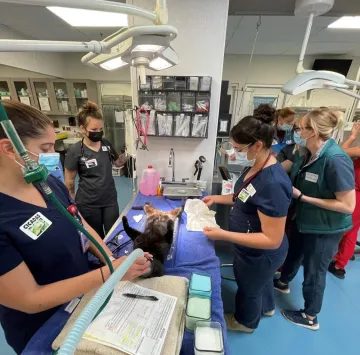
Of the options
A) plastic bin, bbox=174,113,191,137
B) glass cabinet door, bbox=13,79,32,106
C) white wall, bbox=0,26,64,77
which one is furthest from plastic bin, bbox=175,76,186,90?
glass cabinet door, bbox=13,79,32,106

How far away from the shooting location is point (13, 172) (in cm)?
68

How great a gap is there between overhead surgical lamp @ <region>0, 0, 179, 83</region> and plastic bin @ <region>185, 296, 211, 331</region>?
1005mm

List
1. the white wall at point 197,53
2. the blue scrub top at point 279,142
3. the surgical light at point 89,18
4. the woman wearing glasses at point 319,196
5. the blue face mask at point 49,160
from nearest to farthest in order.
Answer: the blue face mask at point 49,160
the woman wearing glasses at point 319,196
the white wall at point 197,53
the blue scrub top at point 279,142
the surgical light at point 89,18

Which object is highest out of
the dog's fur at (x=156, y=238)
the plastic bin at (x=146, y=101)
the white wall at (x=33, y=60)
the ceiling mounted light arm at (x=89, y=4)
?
the white wall at (x=33, y=60)

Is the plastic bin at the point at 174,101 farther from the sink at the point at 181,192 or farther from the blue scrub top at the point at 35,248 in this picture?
the blue scrub top at the point at 35,248

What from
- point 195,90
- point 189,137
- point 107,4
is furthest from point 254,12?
point 107,4

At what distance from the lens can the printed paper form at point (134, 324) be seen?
672mm

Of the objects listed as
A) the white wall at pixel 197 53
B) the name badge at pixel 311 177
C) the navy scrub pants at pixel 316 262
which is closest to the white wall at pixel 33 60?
the white wall at pixel 197 53

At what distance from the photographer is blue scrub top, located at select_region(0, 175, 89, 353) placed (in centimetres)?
62

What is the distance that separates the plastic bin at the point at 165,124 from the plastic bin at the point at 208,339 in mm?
1736

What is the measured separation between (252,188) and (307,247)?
82 centimetres

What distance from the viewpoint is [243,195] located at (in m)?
1.19

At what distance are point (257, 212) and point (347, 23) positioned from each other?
373 cm

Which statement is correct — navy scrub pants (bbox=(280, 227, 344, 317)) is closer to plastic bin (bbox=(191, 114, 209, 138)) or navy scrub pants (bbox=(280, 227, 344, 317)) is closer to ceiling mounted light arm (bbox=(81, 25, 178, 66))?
plastic bin (bbox=(191, 114, 209, 138))
